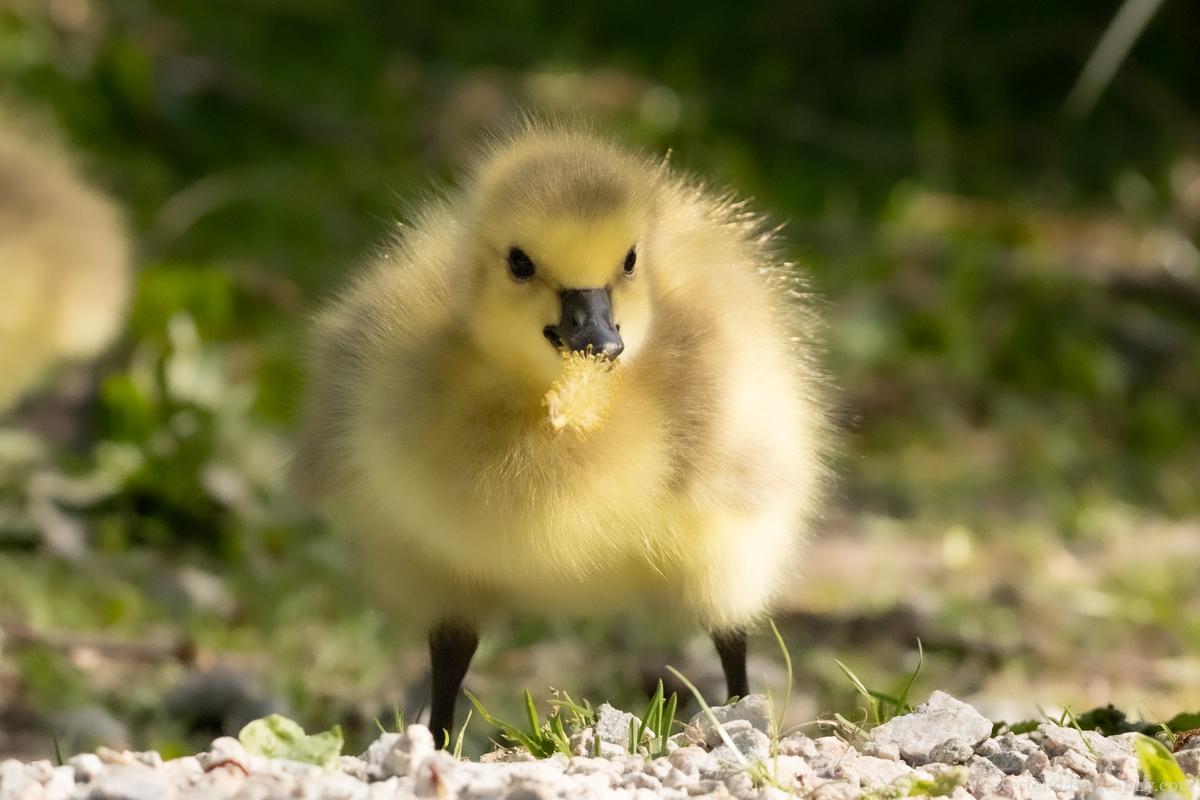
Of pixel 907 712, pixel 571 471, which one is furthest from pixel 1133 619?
pixel 571 471

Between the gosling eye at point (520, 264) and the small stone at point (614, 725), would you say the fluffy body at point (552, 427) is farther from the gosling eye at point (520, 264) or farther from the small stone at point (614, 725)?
the small stone at point (614, 725)

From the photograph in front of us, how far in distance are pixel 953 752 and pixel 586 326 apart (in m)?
0.62

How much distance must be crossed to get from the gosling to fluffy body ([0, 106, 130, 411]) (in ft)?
2.49

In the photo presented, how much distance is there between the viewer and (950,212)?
5.29m

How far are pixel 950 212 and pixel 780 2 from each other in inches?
51.8

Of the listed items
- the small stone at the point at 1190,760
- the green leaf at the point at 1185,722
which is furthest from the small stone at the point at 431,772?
the green leaf at the point at 1185,722

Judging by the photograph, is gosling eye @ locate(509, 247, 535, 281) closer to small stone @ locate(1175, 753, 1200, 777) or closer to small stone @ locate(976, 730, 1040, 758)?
small stone @ locate(976, 730, 1040, 758)

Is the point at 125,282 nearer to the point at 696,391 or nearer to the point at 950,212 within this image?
the point at 696,391

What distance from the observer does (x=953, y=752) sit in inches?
73.4

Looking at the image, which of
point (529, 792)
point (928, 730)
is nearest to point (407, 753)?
point (529, 792)

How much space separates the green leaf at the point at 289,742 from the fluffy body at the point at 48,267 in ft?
4.01

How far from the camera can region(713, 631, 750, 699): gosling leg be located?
2.31 metres

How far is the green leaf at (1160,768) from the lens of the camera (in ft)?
5.68

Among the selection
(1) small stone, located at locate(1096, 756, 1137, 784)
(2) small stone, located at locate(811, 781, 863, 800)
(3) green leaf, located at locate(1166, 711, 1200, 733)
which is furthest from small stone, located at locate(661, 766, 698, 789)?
(3) green leaf, located at locate(1166, 711, 1200, 733)
